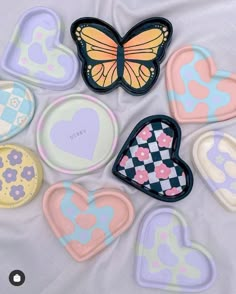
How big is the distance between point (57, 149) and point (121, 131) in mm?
122

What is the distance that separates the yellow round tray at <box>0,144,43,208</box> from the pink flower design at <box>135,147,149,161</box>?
0.59 ft

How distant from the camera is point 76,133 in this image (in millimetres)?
873

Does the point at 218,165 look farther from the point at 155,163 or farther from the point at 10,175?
the point at 10,175

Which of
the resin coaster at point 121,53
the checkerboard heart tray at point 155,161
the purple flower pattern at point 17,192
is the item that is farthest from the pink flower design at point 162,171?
the purple flower pattern at point 17,192

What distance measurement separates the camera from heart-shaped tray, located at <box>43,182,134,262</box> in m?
0.85

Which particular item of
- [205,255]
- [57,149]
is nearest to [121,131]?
[57,149]

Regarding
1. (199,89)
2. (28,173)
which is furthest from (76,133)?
(199,89)

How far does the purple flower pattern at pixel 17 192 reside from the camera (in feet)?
2.81

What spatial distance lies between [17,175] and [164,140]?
27 cm

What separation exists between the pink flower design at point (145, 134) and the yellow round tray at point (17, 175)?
0.19 m

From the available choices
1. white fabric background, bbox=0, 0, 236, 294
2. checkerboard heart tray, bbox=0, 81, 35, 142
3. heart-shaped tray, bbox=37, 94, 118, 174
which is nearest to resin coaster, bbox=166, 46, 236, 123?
white fabric background, bbox=0, 0, 236, 294

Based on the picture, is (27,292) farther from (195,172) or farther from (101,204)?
(195,172)

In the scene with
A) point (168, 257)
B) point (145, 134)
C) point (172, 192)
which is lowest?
point (168, 257)

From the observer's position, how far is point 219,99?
0.86m
